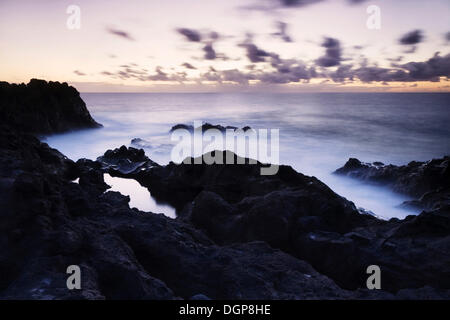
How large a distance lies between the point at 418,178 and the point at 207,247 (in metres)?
8.49

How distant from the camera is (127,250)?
4.09m

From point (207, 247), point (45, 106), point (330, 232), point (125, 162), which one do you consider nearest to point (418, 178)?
point (330, 232)

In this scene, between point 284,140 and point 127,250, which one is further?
point 284,140

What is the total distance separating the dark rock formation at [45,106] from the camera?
2084 centimetres

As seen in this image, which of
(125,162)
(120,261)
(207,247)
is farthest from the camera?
(125,162)

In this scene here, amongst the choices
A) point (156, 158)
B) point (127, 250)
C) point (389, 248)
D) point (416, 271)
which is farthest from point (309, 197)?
point (156, 158)

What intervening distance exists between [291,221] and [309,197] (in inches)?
31.2

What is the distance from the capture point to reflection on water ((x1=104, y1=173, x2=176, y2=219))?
31.6 ft

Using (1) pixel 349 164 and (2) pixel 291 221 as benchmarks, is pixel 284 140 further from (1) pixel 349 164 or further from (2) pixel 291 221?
(2) pixel 291 221

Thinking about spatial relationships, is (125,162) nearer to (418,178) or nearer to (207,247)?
(207,247)

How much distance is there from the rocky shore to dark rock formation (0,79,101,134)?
16.7m

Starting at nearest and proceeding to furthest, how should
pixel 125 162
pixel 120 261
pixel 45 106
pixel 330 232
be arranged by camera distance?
pixel 120 261, pixel 330 232, pixel 125 162, pixel 45 106

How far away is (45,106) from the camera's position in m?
23.0
